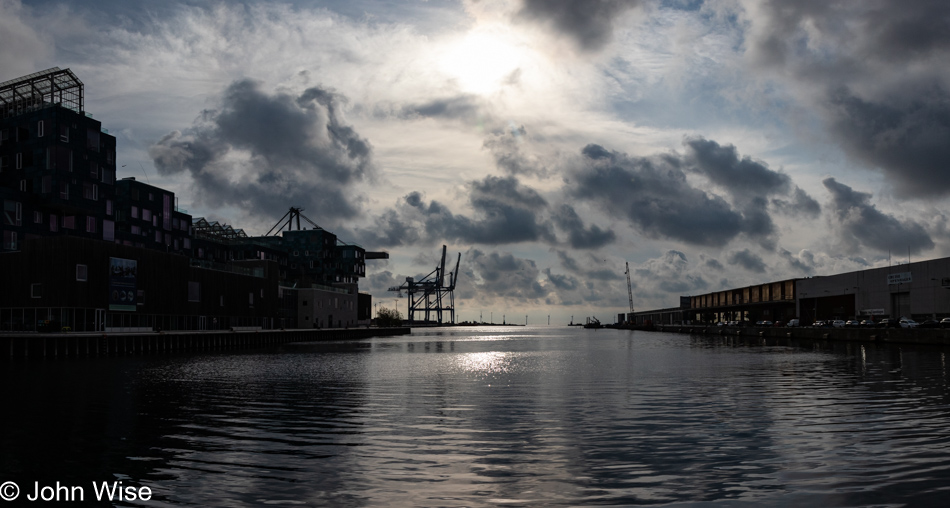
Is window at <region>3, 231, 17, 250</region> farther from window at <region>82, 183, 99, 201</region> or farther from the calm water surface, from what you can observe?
the calm water surface

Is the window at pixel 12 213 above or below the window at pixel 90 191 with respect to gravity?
below

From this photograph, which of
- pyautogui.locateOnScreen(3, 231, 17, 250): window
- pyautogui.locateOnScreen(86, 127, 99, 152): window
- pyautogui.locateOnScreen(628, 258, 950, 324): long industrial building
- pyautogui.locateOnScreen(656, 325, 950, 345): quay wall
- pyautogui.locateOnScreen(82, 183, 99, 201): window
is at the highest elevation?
pyautogui.locateOnScreen(86, 127, 99, 152): window

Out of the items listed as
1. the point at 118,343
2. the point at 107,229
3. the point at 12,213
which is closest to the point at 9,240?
the point at 12,213

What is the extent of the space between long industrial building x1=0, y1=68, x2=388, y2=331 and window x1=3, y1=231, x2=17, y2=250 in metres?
0.13

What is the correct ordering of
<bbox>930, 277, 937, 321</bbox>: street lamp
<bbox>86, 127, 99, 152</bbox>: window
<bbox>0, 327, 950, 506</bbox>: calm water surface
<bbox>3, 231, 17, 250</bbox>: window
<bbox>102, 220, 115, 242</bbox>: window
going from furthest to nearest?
<bbox>102, 220, 115, 242</bbox>: window, <bbox>86, 127, 99, 152</bbox>: window, <bbox>930, 277, 937, 321</bbox>: street lamp, <bbox>3, 231, 17, 250</bbox>: window, <bbox>0, 327, 950, 506</bbox>: calm water surface

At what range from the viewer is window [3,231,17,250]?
79756 mm

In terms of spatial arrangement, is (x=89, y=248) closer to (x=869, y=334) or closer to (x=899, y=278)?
(x=869, y=334)

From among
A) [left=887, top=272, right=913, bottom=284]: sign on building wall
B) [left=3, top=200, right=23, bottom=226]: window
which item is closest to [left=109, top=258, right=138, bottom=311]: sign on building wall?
[left=3, top=200, right=23, bottom=226]: window

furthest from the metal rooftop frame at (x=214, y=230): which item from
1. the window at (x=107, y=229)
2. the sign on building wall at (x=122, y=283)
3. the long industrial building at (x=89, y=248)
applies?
the sign on building wall at (x=122, y=283)

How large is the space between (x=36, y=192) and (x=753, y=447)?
309 feet

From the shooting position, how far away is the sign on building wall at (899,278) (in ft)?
319

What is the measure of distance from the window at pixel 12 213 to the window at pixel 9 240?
1133 millimetres

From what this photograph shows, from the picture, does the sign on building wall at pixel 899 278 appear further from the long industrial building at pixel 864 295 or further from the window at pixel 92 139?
the window at pixel 92 139

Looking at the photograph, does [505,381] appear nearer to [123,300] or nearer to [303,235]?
[123,300]
